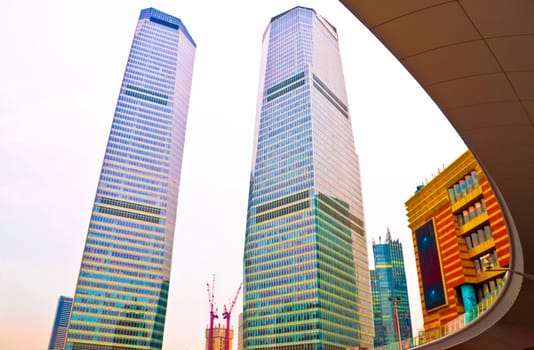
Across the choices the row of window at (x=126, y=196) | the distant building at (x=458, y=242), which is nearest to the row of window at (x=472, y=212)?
the distant building at (x=458, y=242)

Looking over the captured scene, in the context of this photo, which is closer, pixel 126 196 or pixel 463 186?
pixel 463 186

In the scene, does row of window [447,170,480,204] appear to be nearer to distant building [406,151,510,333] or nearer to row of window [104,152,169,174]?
distant building [406,151,510,333]

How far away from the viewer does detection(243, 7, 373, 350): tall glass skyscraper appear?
13838 centimetres

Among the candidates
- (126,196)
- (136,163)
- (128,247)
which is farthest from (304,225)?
(136,163)

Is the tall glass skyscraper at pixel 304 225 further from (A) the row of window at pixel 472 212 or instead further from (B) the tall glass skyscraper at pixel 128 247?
(A) the row of window at pixel 472 212

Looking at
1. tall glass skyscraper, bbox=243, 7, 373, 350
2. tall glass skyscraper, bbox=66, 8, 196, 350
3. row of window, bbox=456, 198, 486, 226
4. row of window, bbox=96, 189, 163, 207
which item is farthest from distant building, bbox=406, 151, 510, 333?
row of window, bbox=96, 189, 163, 207

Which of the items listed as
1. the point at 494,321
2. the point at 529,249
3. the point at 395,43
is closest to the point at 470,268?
the point at 494,321

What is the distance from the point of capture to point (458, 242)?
40062 mm

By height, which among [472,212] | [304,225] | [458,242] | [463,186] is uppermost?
[304,225]

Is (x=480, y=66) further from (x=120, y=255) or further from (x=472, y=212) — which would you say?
(x=120, y=255)

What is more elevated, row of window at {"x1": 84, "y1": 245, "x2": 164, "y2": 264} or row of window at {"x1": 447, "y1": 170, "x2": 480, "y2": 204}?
row of window at {"x1": 84, "y1": 245, "x2": 164, "y2": 264}

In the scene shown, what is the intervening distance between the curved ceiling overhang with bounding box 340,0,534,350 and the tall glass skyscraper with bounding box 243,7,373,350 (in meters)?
127

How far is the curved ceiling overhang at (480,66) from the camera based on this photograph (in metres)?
8.11

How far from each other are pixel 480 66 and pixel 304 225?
143459 millimetres
